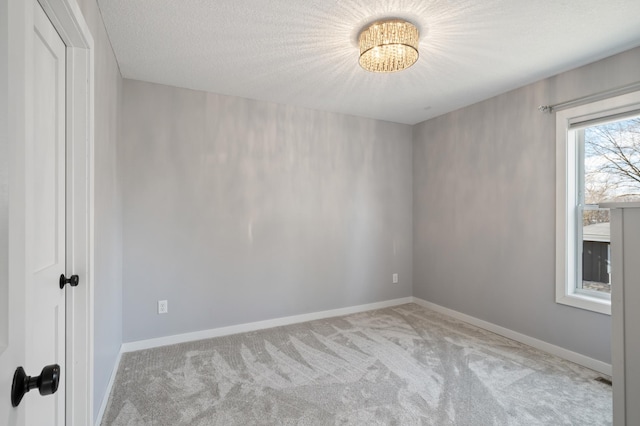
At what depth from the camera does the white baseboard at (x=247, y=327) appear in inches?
112

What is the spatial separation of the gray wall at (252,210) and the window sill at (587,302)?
1.85 metres

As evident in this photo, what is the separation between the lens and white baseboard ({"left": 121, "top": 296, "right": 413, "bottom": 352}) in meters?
2.86

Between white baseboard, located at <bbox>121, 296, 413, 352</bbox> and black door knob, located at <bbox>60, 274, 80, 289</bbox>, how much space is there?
1624 millimetres

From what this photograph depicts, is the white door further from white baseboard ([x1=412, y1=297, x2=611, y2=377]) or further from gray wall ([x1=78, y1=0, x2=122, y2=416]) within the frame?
white baseboard ([x1=412, y1=297, x2=611, y2=377])

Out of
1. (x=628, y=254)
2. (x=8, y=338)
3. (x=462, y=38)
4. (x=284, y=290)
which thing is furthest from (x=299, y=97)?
(x=8, y=338)

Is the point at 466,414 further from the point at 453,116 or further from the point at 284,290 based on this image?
the point at 453,116

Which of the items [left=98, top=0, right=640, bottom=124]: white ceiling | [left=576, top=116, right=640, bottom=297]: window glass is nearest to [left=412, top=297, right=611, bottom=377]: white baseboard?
[left=576, top=116, right=640, bottom=297]: window glass

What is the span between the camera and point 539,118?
2.85 m

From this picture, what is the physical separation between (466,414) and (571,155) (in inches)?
90.1

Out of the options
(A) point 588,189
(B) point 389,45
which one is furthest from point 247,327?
(A) point 588,189

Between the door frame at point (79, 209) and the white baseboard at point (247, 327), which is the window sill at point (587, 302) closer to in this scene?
the white baseboard at point (247, 327)

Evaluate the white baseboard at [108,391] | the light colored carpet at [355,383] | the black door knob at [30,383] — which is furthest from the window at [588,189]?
the white baseboard at [108,391]

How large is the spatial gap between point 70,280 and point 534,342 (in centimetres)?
360

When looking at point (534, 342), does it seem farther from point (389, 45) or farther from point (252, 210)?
point (252, 210)
